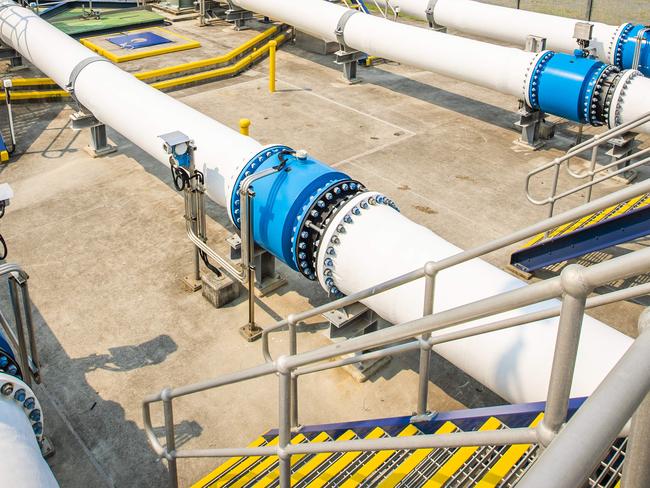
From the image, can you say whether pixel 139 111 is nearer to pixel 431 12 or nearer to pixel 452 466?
pixel 452 466

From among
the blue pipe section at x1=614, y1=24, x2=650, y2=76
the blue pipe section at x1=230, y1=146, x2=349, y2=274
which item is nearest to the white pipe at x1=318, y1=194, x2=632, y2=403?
the blue pipe section at x1=230, y1=146, x2=349, y2=274

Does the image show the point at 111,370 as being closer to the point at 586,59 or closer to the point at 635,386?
the point at 635,386

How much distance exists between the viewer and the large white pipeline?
1310 centimetres

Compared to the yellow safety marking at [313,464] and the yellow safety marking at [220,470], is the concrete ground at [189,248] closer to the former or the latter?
the yellow safety marking at [220,470]

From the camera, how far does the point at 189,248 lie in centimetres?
911

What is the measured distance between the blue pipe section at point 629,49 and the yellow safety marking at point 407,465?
34.7 feet

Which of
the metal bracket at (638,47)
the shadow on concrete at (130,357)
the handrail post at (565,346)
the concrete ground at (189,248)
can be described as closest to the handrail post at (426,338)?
the concrete ground at (189,248)

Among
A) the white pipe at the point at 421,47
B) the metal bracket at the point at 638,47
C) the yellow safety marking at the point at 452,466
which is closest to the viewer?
the yellow safety marking at the point at 452,466

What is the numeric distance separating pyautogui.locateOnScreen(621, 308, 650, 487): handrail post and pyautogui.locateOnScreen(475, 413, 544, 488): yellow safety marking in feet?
8.19

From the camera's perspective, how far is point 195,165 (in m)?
7.84

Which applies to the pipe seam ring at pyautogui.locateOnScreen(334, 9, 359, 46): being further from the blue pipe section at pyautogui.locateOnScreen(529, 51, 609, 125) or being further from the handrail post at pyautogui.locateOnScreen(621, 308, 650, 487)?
the handrail post at pyautogui.locateOnScreen(621, 308, 650, 487)

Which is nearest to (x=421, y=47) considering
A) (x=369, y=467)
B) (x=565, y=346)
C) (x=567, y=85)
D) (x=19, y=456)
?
(x=567, y=85)

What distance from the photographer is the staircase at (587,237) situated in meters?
7.46

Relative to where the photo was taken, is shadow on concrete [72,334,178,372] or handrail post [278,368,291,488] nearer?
handrail post [278,368,291,488]
